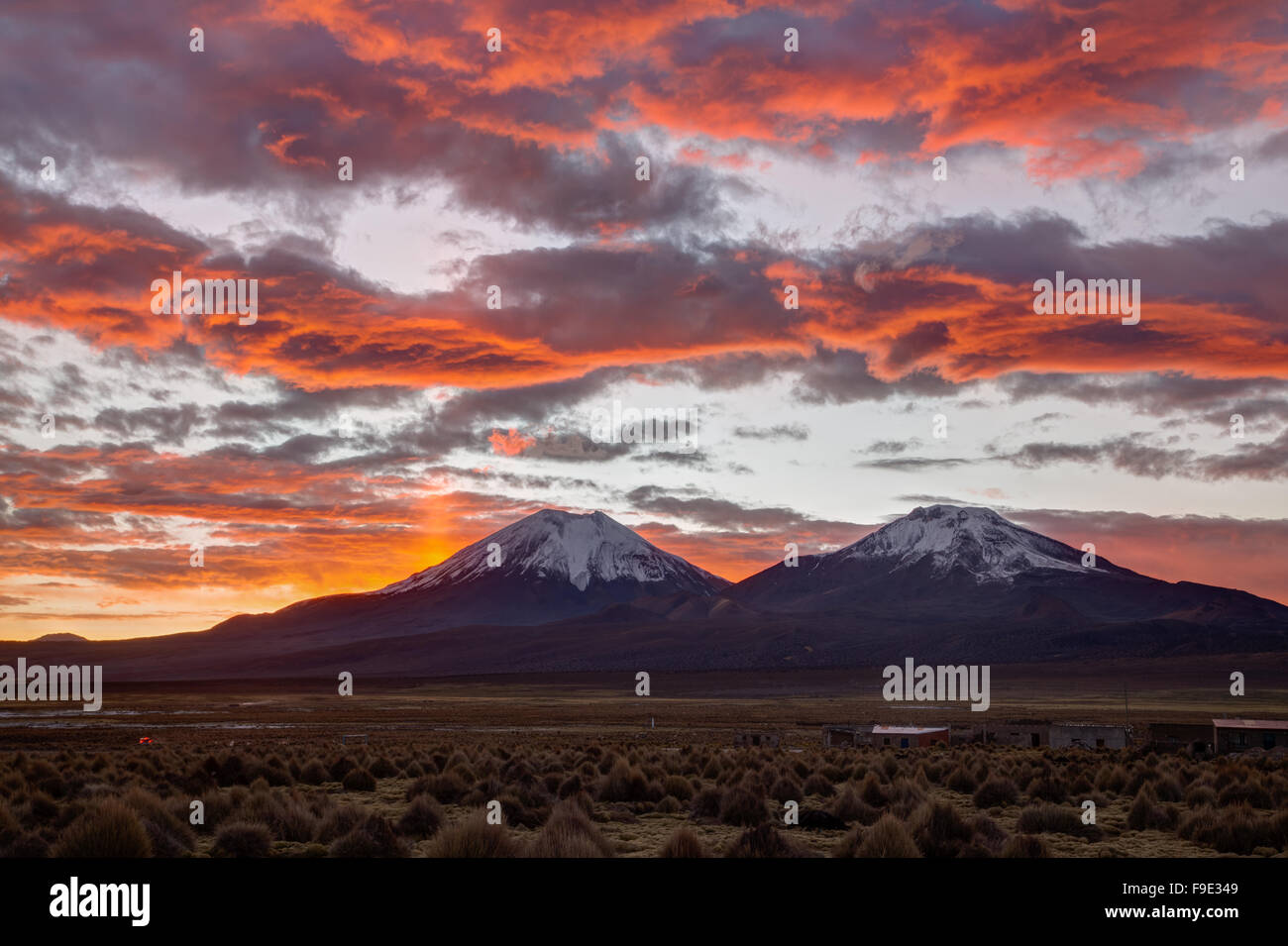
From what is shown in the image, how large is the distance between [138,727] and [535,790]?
5956 cm

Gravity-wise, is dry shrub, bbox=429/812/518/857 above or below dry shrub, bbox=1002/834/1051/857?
above

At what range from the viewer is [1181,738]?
49.6 metres

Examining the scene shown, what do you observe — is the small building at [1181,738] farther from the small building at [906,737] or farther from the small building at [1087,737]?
the small building at [906,737]

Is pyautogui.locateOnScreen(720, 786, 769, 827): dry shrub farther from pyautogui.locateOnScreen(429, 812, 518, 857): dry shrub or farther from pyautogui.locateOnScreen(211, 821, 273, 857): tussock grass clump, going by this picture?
pyautogui.locateOnScreen(211, 821, 273, 857): tussock grass clump

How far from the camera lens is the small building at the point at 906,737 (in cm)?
4962

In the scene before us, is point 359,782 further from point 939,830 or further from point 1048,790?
point 1048,790

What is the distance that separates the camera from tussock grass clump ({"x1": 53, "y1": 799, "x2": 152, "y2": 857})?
12.1m

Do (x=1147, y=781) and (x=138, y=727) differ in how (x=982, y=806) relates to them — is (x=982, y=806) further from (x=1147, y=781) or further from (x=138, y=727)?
(x=138, y=727)

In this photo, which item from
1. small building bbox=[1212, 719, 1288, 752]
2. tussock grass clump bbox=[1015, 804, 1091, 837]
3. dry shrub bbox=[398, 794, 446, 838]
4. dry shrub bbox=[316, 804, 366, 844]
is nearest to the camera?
dry shrub bbox=[316, 804, 366, 844]

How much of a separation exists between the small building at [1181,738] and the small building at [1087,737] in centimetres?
148

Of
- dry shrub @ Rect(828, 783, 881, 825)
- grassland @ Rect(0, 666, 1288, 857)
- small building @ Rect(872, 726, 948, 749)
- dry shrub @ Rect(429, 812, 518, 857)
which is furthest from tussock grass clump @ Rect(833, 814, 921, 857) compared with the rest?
small building @ Rect(872, 726, 948, 749)

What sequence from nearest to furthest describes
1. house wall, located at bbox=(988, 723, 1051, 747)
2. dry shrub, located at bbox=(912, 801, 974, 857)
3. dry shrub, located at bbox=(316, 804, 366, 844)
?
dry shrub, located at bbox=(912, 801, 974, 857), dry shrub, located at bbox=(316, 804, 366, 844), house wall, located at bbox=(988, 723, 1051, 747)

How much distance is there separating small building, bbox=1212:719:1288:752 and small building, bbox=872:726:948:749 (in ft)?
42.7
